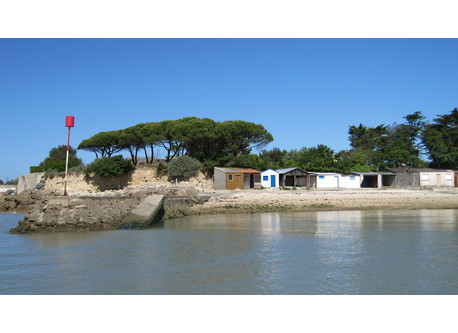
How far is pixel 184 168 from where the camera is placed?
112ft

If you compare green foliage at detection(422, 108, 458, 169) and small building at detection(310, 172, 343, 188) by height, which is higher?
green foliage at detection(422, 108, 458, 169)

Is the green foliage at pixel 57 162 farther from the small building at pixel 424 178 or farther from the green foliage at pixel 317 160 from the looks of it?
the small building at pixel 424 178

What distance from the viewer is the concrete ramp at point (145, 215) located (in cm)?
1540

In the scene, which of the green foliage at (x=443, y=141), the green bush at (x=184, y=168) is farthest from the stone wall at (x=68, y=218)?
the green foliage at (x=443, y=141)

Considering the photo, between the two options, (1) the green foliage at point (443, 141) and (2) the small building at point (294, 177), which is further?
(1) the green foliage at point (443, 141)

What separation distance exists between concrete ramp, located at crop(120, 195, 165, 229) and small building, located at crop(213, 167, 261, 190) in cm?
1205

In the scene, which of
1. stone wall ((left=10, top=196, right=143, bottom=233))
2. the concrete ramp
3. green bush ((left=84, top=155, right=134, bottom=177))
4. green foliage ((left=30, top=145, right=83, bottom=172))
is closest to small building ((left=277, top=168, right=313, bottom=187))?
green bush ((left=84, top=155, right=134, bottom=177))

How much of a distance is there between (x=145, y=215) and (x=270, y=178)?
18.5 metres

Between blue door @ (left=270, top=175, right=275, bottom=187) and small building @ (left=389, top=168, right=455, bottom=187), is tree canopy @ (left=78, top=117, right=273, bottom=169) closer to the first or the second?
blue door @ (left=270, top=175, right=275, bottom=187)

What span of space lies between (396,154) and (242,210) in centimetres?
2699

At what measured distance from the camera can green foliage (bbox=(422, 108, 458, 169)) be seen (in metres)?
42.2

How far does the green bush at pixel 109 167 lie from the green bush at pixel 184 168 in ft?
A: 16.9

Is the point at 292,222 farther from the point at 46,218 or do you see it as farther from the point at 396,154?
the point at 396,154

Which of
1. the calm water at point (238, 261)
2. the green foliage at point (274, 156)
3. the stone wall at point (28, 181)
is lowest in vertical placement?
the calm water at point (238, 261)
